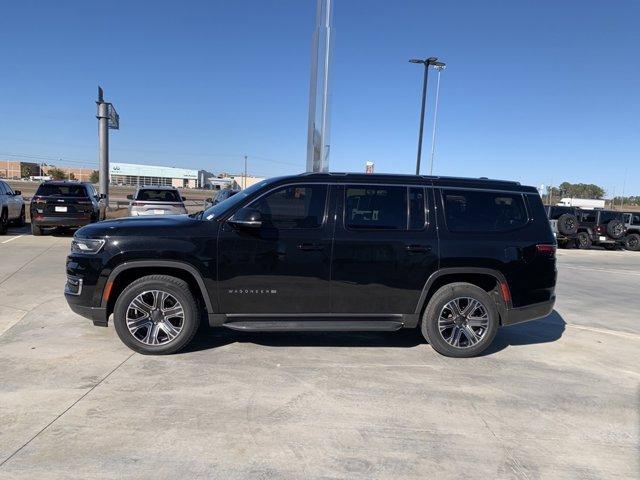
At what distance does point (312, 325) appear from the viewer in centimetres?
509

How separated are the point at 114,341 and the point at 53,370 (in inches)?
34.5

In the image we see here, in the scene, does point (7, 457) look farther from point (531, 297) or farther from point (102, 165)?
point (102, 165)

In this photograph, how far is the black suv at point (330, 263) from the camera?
Answer: 4941mm

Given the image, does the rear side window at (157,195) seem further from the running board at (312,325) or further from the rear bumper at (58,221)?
the running board at (312,325)

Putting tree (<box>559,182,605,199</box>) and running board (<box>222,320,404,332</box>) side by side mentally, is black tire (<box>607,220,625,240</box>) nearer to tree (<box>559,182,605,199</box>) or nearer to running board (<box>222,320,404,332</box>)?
running board (<box>222,320,404,332</box>)

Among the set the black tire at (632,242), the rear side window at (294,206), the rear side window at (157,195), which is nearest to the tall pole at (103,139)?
the rear side window at (157,195)

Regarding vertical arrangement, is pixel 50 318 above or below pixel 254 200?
below

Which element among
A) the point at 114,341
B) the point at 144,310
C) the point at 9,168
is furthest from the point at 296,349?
the point at 9,168

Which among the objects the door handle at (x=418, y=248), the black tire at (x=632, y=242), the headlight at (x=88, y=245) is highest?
the door handle at (x=418, y=248)

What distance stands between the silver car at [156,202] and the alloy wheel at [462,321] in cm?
897

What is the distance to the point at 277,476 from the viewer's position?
3.07 m

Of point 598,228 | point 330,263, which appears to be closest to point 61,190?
point 330,263

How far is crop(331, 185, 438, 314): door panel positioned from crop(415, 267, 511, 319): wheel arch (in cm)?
8

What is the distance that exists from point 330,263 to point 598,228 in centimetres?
1921
